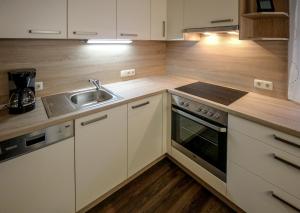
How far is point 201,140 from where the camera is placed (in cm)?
188

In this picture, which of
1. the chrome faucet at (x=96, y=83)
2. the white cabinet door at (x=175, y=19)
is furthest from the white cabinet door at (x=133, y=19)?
the chrome faucet at (x=96, y=83)

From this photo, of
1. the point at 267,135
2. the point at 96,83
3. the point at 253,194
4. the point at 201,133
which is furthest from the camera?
the point at 96,83

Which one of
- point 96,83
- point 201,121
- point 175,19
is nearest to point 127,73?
point 96,83

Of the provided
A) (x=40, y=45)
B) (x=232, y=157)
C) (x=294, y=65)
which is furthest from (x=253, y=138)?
(x=40, y=45)

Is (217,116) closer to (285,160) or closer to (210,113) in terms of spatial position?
(210,113)

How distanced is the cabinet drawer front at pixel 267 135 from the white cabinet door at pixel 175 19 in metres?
1.13

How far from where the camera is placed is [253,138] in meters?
1.43

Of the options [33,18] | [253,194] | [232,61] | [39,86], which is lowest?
[253,194]

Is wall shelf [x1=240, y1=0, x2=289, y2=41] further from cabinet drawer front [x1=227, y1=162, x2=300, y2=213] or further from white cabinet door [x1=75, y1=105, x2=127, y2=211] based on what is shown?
white cabinet door [x1=75, y1=105, x2=127, y2=211]

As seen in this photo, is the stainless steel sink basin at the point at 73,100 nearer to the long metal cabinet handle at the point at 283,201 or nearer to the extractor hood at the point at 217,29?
the extractor hood at the point at 217,29

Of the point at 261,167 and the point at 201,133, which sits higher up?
the point at 201,133

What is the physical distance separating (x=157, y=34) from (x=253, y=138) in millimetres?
1458

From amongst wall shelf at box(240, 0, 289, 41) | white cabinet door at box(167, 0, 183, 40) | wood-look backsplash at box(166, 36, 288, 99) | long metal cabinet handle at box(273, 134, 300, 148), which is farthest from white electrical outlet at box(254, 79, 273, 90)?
white cabinet door at box(167, 0, 183, 40)

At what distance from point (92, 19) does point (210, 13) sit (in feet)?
3.37
